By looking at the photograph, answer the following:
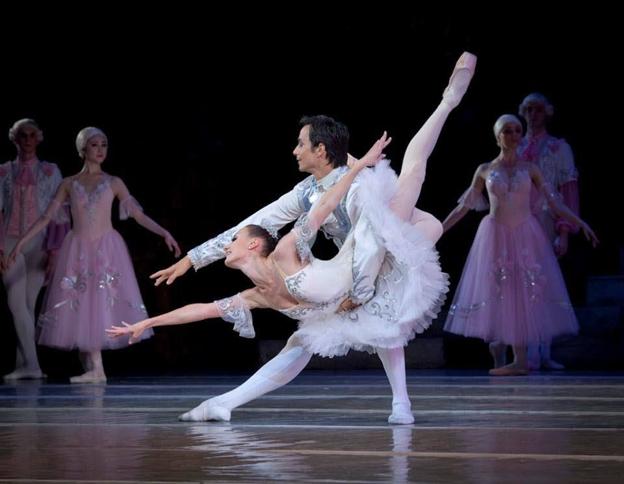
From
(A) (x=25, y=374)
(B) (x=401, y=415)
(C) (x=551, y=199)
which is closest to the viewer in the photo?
(B) (x=401, y=415)

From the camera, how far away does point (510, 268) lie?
8836 millimetres

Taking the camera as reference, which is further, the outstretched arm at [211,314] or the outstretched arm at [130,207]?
the outstretched arm at [130,207]

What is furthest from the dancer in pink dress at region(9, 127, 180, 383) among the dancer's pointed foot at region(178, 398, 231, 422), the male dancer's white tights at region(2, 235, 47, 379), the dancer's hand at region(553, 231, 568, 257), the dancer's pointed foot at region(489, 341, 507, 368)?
the dancer's pointed foot at region(178, 398, 231, 422)

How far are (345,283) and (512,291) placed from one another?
12.6ft

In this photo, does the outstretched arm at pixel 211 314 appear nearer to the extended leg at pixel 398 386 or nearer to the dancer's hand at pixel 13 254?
the extended leg at pixel 398 386

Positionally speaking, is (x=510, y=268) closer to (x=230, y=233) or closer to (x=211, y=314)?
(x=230, y=233)

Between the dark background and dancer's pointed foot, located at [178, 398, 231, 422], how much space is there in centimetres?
505

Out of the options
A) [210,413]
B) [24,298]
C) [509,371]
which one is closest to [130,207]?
[24,298]

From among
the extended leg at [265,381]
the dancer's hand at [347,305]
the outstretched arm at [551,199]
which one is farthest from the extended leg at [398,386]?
the outstretched arm at [551,199]

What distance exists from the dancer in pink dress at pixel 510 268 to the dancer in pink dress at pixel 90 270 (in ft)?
6.79

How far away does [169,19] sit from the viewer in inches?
452

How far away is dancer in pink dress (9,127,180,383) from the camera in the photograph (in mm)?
8938

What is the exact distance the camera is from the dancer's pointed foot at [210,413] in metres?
5.49

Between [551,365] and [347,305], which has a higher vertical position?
[347,305]
